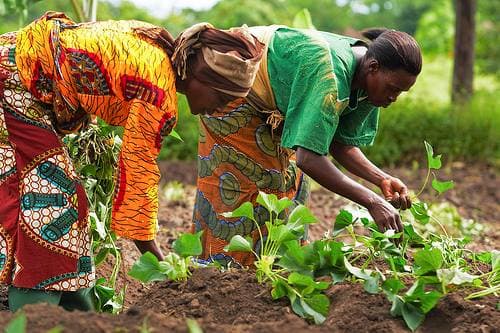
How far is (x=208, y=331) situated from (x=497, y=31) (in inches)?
344

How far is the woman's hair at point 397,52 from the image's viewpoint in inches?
137

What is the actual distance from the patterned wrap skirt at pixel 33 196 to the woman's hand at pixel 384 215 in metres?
1.07

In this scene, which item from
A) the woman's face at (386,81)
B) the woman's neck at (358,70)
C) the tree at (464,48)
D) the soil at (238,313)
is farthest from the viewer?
the tree at (464,48)

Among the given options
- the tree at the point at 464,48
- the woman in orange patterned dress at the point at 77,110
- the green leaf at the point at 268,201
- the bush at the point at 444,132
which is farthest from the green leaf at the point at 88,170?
the tree at the point at 464,48

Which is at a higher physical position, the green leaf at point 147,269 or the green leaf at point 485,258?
the green leaf at point 147,269

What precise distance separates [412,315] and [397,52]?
40.6 inches

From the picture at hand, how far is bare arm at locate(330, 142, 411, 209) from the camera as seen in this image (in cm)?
362

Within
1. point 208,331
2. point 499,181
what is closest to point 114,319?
point 208,331

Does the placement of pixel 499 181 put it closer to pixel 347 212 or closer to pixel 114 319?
pixel 347 212

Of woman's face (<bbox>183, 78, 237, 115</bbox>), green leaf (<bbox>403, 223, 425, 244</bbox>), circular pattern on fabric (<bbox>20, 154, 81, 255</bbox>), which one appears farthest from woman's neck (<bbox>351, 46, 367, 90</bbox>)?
circular pattern on fabric (<bbox>20, 154, 81, 255</bbox>)

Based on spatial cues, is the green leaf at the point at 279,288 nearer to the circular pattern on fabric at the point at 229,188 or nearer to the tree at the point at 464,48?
the circular pattern on fabric at the point at 229,188

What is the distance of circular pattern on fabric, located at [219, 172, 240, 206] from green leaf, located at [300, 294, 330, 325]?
1.13m

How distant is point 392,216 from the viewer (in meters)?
3.39

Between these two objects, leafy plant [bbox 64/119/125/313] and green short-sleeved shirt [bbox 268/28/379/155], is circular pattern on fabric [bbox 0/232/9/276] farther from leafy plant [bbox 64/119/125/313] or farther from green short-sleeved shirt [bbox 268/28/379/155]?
green short-sleeved shirt [bbox 268/28/379/155]
